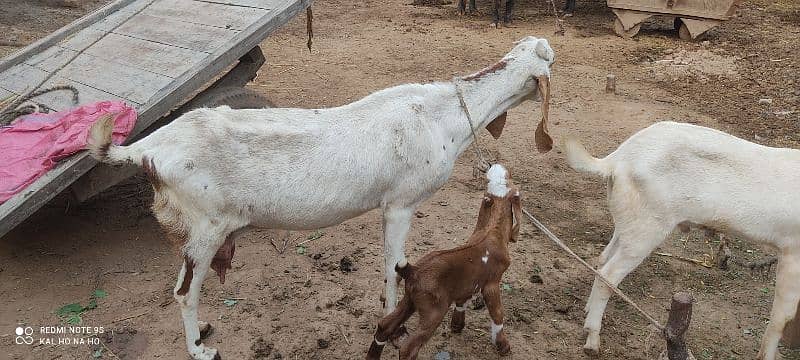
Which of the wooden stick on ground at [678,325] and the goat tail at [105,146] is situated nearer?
the wooden stick on ground at [678,325]

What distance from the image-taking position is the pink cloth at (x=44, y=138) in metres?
3.98

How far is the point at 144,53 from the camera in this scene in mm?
5023

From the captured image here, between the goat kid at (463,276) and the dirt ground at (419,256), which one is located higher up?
the goat kid at (463,276)

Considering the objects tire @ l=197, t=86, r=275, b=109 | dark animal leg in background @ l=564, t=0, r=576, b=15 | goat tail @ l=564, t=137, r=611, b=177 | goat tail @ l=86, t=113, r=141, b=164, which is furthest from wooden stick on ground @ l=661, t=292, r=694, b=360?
dark animal leg in background @ l=564, t=0, r=576, b=15

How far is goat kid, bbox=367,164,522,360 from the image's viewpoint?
3354 mm

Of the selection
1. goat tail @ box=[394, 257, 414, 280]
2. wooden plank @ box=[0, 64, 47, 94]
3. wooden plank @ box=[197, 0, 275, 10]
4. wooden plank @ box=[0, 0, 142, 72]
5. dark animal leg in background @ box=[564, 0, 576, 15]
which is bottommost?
dark animal leg in background @ box=[564, 0, 576, 15]

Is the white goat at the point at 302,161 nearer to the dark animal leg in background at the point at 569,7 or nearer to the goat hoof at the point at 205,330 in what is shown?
the goat hoof at the point at 205,330

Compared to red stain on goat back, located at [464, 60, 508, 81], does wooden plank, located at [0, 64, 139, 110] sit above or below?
below

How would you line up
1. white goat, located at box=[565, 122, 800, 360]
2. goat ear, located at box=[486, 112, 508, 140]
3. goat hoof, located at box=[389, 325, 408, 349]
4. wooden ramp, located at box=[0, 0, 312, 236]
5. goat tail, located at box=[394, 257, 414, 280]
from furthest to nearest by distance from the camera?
wooden ramp, located at box=[0, 0, 312, 236], goat ear, located at box=[486, 112, 508, 140], goat hoof, located at box=[389, 325, 408, 349], white goat, located at box=[565, 122, 800, 360], goat tail, located at box=[394, 257, 414, 280]

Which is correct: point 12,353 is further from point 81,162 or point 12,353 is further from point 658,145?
point 658,145

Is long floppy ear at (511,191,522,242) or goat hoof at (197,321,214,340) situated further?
goat hoof at (197,321,214,340)

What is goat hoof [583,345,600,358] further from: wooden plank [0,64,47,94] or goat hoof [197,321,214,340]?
wooden plank [0,64,47,94]

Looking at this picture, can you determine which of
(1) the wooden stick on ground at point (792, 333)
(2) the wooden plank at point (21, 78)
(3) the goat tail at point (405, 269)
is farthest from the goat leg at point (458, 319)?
(2) the wooden plank at point (21, 78)

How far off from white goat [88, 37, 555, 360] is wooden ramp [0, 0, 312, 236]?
3.50ft
